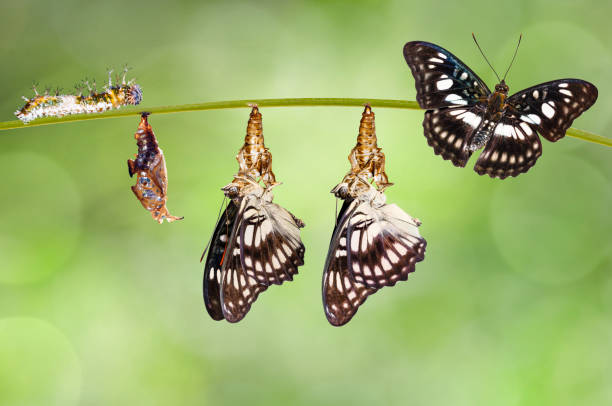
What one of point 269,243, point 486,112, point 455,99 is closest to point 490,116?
point 486,112

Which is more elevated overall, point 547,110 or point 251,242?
point 547,110

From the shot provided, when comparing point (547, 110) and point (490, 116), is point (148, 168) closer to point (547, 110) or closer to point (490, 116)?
point (490, 116)

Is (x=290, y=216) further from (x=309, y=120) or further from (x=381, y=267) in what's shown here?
(x=309, y=120)

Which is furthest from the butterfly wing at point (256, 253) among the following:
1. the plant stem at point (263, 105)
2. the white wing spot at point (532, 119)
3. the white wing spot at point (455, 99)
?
the white wing spot at point (532, 119)

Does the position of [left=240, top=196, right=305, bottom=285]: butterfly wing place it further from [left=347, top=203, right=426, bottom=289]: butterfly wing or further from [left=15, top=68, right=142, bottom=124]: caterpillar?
[left=15, top=68, right=142, bottom=124]: caterpillar

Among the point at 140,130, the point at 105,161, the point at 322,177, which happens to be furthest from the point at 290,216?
the point at 105,161

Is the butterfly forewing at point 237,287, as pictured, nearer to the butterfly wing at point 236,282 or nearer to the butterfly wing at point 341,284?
the butterfly wing at point 236,282
